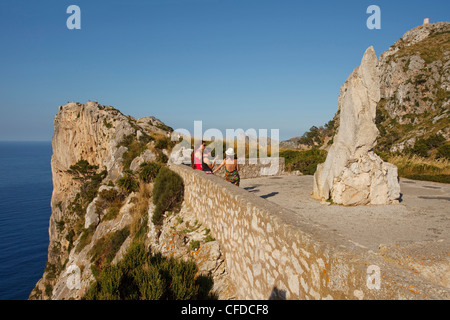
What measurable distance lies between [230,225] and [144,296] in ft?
6.19

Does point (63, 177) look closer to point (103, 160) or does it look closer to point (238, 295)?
point (103, 160)

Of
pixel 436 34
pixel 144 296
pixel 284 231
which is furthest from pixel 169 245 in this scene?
pixel 436 34

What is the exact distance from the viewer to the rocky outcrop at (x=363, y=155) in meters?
7.82

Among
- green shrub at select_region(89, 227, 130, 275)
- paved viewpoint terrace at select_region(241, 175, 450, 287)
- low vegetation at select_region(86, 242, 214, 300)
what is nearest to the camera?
paved viewpoint terrace at select_region(241, 175, 450, 287)

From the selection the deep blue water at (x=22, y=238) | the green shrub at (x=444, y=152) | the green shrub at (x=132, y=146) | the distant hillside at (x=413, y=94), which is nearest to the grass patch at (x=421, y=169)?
the green shrub at (x=444, y=152)

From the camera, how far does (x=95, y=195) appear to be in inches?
816

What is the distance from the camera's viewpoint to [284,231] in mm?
3074

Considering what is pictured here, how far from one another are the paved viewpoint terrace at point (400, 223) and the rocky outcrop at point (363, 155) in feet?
1.32

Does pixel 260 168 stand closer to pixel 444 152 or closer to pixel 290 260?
pixel 444 152

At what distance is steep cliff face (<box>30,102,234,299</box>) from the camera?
35.0 ft

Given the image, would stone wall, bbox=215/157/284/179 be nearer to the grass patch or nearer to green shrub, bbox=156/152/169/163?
green shrub, bbox=156/152/169/163

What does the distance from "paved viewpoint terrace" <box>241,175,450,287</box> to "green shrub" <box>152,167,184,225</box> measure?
2.96 m

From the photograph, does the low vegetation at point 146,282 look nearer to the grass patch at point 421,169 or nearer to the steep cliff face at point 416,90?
the grass patch at point 421,169

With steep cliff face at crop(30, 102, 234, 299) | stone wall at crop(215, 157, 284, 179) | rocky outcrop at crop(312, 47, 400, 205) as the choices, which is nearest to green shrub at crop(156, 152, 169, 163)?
steep cliff face at crop(30, 102, 234, 299)
